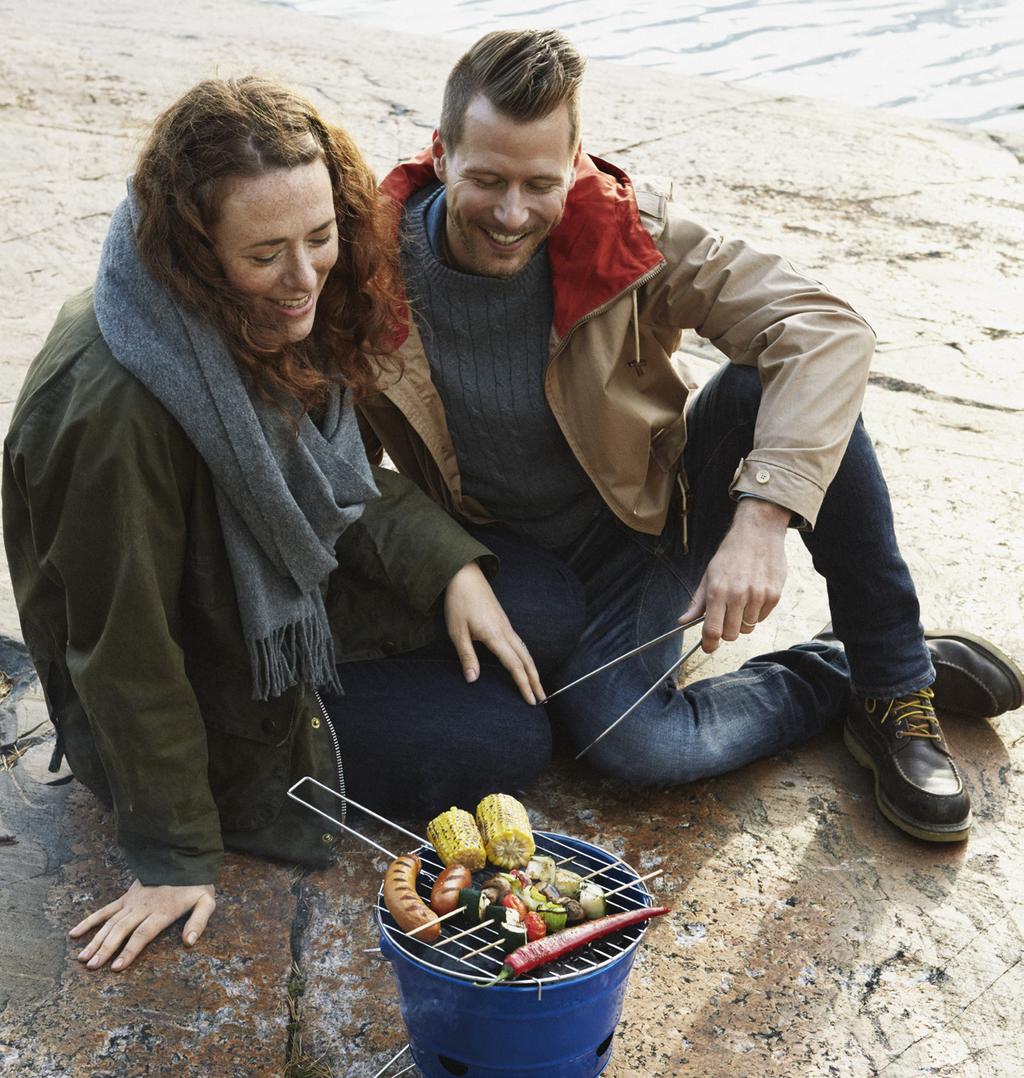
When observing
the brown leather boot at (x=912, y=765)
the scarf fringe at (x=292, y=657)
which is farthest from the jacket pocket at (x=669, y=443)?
the scarf fringe at (x=292, y=657)

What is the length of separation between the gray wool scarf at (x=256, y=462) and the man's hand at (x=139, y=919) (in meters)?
0.35

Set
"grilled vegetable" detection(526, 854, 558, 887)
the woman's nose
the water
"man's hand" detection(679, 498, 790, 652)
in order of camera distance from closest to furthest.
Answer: "grilled vegetable" detection(526, 854, 558, 887) → the woman's nose → "man's hand" detection(679, 498, 790, 652) → the water

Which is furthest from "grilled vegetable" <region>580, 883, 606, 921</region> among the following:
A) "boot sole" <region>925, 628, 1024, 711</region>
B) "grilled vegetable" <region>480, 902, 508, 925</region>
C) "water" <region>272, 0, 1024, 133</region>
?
"water" <region>272, 0, 1024, 133</region>

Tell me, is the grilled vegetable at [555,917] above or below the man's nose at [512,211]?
below

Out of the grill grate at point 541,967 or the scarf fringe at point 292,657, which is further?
the scarf fringe at point 292,657

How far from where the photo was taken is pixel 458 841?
196 centimetres

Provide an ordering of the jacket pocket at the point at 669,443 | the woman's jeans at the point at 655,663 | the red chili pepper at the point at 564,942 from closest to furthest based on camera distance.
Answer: the red chili pepper at the point at 564,942 → the woman's jeans at the point at 655,663 → the jacket pocket at the point at 669,443

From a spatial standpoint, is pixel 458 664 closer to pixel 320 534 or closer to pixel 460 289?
pixel 320 534

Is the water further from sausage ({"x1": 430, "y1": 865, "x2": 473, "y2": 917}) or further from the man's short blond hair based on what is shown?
sausage ({"x1": 430, "y1": 865, "x2": 473, "y2": 917})

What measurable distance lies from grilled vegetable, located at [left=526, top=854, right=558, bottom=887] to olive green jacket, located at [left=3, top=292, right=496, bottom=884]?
0.54 m

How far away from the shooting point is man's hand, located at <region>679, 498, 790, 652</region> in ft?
7.31

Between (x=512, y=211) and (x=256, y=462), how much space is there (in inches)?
26.0

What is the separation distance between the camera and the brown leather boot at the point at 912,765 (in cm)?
243

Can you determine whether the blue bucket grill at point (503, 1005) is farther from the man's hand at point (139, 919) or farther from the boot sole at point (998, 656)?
the boot sole at point (998, 656)
